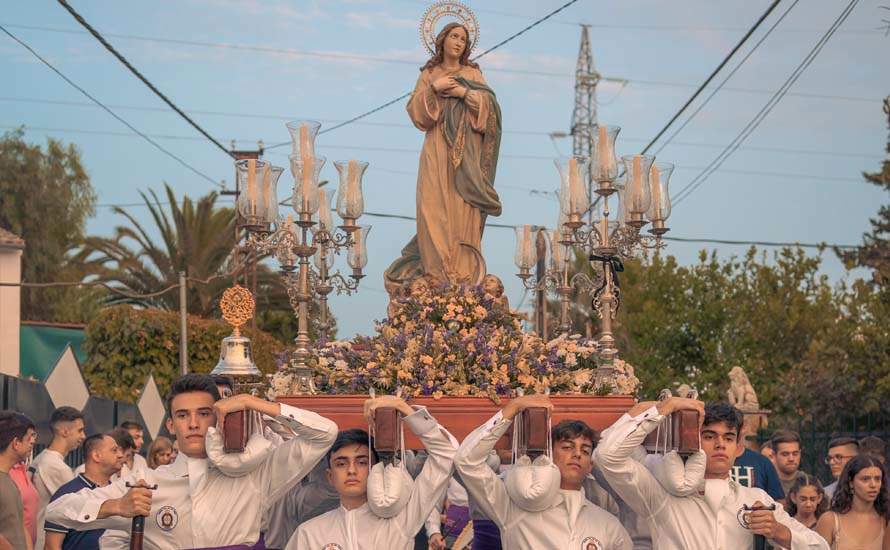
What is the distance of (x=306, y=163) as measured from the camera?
10.9 meters

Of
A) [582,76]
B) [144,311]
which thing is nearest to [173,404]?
[144,311]

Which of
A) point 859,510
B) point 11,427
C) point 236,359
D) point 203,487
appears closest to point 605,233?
point 859,510

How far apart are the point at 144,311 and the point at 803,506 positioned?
2154 cm

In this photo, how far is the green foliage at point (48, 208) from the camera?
41906mm

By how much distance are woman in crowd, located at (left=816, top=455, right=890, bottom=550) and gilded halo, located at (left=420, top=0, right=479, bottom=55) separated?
18.1 ft

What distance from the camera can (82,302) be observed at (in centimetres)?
4306

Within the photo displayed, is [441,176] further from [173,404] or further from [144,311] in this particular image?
[144,311]

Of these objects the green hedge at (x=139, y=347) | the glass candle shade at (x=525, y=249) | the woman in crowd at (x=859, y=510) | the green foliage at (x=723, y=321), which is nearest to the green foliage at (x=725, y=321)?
the green foliage at (x=723, y=321)

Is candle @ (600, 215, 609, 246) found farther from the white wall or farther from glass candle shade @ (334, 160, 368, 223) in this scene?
the white wall

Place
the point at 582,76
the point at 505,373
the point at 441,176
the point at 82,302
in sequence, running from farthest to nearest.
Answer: the point at 582,76 → the point at 82,302 → the point at 441,176 → the point at 505,373

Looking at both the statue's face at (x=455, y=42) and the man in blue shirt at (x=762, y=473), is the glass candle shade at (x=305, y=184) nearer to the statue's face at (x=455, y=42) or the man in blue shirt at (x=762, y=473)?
the statue's face at (x=455, y=42)

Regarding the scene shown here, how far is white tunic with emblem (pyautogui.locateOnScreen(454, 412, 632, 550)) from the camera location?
7.01m

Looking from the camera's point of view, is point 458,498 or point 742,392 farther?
point 742,392

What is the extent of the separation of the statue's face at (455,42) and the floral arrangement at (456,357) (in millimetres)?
2752
